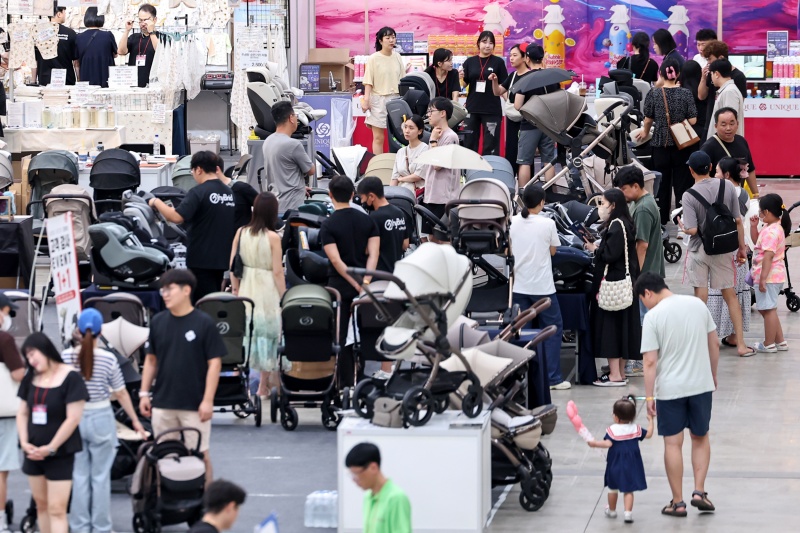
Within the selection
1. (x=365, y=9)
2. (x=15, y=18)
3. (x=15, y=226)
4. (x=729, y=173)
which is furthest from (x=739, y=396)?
(x=365, y=9)

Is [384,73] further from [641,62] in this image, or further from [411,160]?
[411,160]

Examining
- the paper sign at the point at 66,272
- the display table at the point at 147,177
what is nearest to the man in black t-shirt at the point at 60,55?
the display table at the point at 147,177

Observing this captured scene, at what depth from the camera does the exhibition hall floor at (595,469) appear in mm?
7984

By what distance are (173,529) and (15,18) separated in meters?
11.7

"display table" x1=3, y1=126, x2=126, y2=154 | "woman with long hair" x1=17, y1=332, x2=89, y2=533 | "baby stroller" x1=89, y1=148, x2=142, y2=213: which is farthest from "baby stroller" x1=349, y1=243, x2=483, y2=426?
"display table" x1=3, y1=126, x2=126, y2=154

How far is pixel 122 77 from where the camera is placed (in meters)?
18.1

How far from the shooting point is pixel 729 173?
1184 centimetres

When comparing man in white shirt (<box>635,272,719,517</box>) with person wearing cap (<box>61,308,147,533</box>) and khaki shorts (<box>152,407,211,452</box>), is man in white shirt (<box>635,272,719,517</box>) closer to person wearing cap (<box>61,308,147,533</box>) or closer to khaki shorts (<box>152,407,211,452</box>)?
khaki shorts (<box>152,407,211,452</box>)

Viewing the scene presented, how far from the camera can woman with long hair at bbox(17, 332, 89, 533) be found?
704 cm

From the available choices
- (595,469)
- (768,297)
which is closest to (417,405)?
(595,469)

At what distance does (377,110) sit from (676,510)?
37.9 feet

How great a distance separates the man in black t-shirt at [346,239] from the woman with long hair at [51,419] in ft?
9.52

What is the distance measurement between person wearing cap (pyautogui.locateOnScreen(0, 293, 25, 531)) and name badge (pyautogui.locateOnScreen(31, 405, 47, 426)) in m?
0.51

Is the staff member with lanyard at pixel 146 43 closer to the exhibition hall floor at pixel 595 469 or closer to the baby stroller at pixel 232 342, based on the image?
the exhibition hall floor at pixel 595 469
